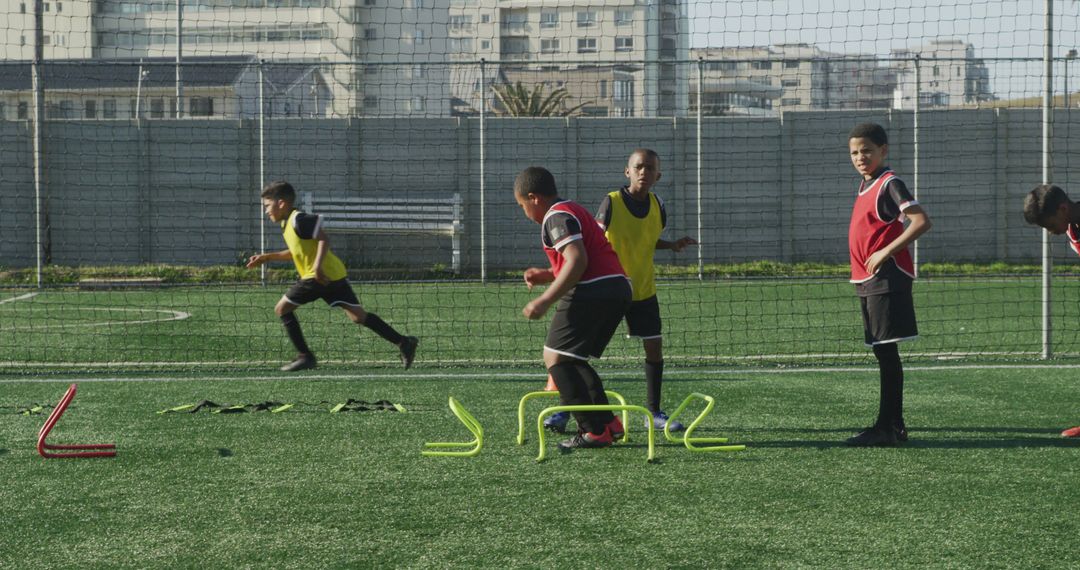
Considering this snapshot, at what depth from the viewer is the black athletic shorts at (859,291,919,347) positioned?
619 centimetres

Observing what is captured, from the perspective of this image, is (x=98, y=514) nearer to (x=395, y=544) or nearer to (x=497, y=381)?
(x=395, y=544)

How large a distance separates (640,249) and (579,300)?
123 centimetres

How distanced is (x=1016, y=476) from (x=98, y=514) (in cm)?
426

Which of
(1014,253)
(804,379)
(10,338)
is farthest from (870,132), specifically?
(1014,253)

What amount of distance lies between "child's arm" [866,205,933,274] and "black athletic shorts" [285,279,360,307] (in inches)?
198

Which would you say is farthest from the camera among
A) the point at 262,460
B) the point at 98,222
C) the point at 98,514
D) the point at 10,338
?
the point at 98,222

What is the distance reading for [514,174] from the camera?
73.0ft

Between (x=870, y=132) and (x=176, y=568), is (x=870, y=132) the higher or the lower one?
the higher one

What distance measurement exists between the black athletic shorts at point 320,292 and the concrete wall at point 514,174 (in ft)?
37.8

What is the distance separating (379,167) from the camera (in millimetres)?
23609

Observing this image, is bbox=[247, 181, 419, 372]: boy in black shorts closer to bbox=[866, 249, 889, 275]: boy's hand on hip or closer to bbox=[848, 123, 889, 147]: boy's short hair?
bbox=[866, 249, 889, 275]: boy's hand on hip

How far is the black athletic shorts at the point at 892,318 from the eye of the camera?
6.19 metres

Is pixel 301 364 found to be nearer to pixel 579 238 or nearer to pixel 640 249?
pixel 640 249

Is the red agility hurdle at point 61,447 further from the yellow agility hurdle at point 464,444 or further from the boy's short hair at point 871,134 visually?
the boy's short hair at point 871,134
